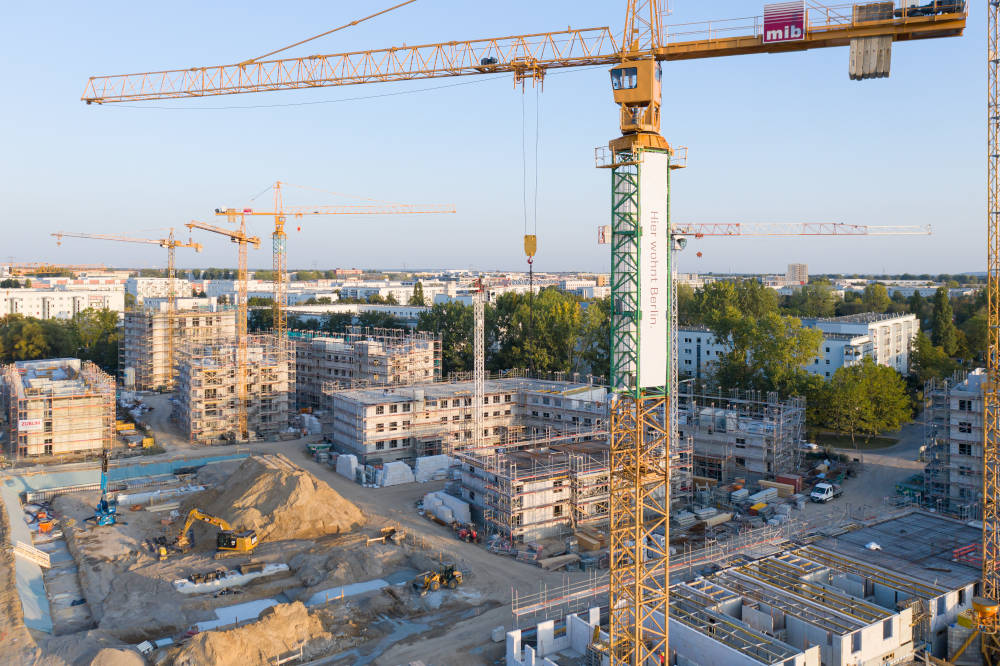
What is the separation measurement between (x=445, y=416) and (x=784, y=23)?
25.7 meters

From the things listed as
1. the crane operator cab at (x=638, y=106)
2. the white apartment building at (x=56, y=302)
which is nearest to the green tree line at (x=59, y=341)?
the white apartment building at (x=56, y=302)

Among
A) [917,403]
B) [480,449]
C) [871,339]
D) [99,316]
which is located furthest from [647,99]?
[99,316]

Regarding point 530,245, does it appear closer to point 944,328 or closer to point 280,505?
point 280,505

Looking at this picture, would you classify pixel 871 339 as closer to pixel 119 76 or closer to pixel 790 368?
pixel 790 368

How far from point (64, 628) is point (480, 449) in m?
16.4

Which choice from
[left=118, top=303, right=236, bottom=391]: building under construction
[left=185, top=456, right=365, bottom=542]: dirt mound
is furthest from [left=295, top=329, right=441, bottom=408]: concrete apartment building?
[left=185, top=456, right=365, bottom=542]: dirt mound

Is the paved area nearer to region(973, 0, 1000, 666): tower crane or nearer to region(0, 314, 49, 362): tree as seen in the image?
region(973, 0, 1000, 666): tower crane

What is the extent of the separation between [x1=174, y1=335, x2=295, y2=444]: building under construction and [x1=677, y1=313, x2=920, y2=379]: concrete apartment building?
2818 cm

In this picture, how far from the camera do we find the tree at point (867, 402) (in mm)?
40000

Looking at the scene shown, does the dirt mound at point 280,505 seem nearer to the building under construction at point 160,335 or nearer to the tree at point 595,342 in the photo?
the tree at point 595,342

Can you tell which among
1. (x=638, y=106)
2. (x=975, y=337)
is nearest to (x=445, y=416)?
(x=638, y=106)

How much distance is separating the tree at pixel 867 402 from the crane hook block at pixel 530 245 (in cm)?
1890

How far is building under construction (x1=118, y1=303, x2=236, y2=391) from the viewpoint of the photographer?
58.0 metres

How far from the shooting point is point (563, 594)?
71.9 feet
